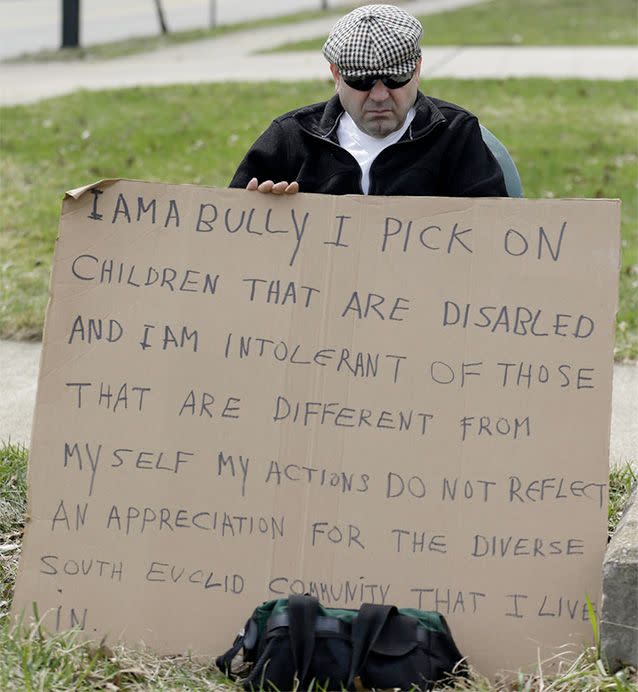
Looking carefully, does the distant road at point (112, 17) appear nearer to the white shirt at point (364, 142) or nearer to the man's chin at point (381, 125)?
the white shirt at point (364, 142)

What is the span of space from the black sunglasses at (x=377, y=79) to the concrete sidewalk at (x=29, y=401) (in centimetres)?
173

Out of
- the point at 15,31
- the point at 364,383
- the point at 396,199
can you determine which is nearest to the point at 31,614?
the point at 364,383

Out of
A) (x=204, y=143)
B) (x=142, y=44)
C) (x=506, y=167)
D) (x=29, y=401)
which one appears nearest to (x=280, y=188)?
(x=506, y=167)

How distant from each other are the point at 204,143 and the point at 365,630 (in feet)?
24.0

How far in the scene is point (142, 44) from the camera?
1803cm

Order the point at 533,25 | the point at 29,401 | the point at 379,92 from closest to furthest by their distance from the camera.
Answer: the point at 379,92 → the point at 29,401 → the point at 533,25

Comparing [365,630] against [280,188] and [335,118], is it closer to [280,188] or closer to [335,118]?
[280,188]

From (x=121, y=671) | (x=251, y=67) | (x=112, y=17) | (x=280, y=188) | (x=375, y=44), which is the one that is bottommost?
(x=121, y=671)

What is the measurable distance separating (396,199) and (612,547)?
1.02m

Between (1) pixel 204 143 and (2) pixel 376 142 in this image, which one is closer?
(2) pixel 376 142

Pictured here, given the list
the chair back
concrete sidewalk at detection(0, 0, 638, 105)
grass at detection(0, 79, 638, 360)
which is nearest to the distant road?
concrete sidewalk at detection(0, 0, 638, 105)

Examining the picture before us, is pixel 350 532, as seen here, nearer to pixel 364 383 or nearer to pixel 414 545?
pixel 414 545

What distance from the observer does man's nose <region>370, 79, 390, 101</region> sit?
370 centimetres

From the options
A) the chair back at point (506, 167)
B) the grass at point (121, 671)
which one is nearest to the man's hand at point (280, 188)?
the chair back at point (506, 167)
